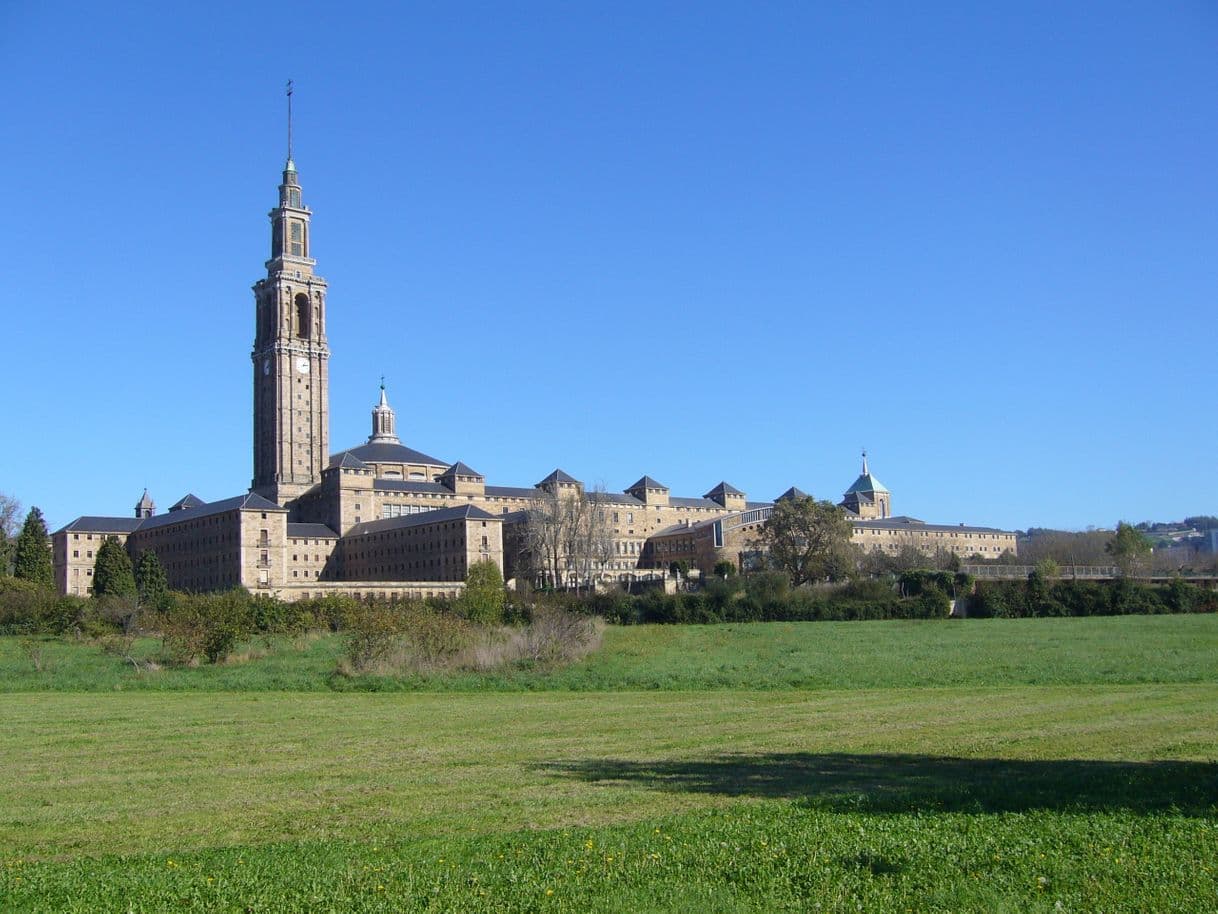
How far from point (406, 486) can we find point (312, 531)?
451 inches

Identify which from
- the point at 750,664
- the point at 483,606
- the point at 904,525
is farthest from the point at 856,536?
the point at 750,664

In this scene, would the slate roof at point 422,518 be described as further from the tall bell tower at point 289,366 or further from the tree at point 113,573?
the tree at point 113,573

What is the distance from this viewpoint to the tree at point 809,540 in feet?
264

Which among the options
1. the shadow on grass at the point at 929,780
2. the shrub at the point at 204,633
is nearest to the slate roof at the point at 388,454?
the shrub at the point at 204,633

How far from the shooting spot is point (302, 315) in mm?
118750

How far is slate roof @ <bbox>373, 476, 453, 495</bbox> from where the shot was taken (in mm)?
114787

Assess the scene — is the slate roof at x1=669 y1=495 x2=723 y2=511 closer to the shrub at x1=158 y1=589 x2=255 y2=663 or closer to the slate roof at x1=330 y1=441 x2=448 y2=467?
the slate roof at x1=330 y1=441 x2=448 y2=467

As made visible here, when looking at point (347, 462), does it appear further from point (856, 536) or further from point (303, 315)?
point (856, 536)

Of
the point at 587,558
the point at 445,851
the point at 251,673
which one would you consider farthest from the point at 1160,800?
the point at 587,558

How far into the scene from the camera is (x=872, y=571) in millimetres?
87688

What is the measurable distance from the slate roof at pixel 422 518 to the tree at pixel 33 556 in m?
30.2

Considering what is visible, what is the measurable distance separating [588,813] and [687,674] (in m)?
19.6

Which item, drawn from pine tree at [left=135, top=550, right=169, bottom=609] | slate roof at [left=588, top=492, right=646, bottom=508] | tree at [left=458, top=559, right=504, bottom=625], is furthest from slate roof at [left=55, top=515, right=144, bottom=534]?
tree at [left=458, top=559, right=504, bottom=625]

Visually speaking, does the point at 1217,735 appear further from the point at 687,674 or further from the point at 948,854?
the point at 687,674
